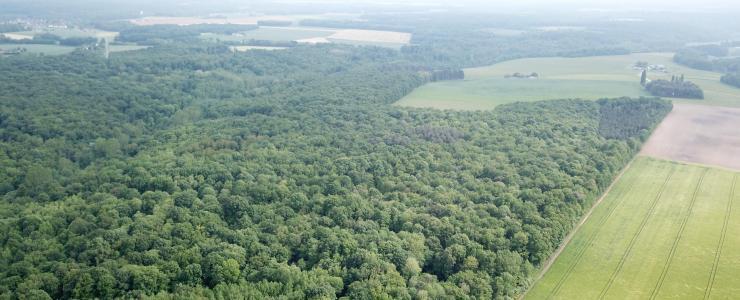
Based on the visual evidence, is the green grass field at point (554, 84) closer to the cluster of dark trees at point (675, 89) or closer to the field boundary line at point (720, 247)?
the cluster of dark trees at point (675, 89)

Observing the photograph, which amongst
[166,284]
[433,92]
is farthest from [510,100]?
[166,284]

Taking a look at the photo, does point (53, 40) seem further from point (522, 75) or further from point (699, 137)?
point (699, 137)

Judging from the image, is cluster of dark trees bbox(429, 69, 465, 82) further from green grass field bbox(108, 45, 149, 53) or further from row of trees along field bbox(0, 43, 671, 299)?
green grass field bbox(108, 45, 149, 53)

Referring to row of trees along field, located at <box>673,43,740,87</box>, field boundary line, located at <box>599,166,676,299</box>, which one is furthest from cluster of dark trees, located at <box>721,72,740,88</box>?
field boundary line, located at <box>599,166,676,299</box>

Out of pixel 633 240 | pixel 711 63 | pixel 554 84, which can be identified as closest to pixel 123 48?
pixel 554 84

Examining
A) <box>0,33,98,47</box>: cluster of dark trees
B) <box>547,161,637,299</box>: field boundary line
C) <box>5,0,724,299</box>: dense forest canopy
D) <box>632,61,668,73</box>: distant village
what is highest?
<box>0,33,98,47</box>: cluster of dark trees

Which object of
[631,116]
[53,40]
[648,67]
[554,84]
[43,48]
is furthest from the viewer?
[53,40]

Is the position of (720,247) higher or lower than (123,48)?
lower
